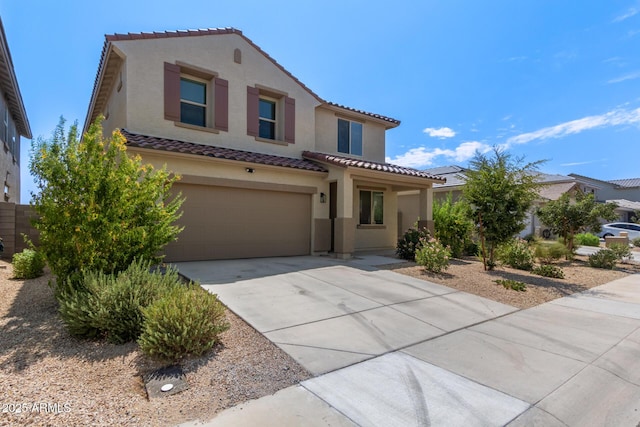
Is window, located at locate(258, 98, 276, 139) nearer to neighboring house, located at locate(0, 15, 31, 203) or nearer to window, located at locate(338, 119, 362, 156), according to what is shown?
window, located at locate(338, 119, 362, 156)

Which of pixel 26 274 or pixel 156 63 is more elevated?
pixel 156 63

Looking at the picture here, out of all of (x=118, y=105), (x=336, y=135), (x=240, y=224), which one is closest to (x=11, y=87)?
(x=118, y=105)

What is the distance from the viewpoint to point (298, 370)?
3770 millimetres

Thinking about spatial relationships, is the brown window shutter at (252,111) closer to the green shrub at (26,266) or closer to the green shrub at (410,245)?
the green shrub at (410,245)

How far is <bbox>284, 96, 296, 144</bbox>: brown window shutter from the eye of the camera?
12.7 m

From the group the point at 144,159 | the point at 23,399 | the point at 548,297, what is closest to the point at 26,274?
the point at 144,159

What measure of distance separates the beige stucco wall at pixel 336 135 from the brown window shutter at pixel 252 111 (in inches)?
115

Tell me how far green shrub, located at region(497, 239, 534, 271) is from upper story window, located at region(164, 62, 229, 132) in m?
10.4

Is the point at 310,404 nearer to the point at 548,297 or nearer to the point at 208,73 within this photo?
the point at 548,297

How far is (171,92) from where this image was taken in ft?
33.6

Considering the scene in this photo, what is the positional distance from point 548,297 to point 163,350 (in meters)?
8.07

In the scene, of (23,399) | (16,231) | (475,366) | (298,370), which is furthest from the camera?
(16,231)

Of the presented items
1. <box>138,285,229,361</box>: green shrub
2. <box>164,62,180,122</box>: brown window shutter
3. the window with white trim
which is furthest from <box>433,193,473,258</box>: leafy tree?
<box>138,285,229,361</box>: green shrub

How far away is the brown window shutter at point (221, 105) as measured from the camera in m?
11.1
